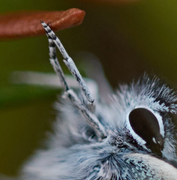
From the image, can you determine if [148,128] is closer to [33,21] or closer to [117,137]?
[117,137]

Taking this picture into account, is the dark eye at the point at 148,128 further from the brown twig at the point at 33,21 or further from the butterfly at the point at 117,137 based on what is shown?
the brown twig at the point at 33,21

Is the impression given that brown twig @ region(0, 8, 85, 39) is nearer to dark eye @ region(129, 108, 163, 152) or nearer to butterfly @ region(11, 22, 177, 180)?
butterfly @ region(11, 22, 177, 180)

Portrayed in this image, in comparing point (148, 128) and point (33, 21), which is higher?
point (33, 21)

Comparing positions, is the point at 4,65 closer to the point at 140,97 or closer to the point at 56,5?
the point at 56,5

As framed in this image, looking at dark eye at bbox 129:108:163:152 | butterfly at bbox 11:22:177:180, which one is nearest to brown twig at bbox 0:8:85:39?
butterfly at bbox 11:22:177:180

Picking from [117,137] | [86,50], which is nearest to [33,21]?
[86,50]

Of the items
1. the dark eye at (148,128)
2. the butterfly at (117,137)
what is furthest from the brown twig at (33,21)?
the dark eye at (148,128)
